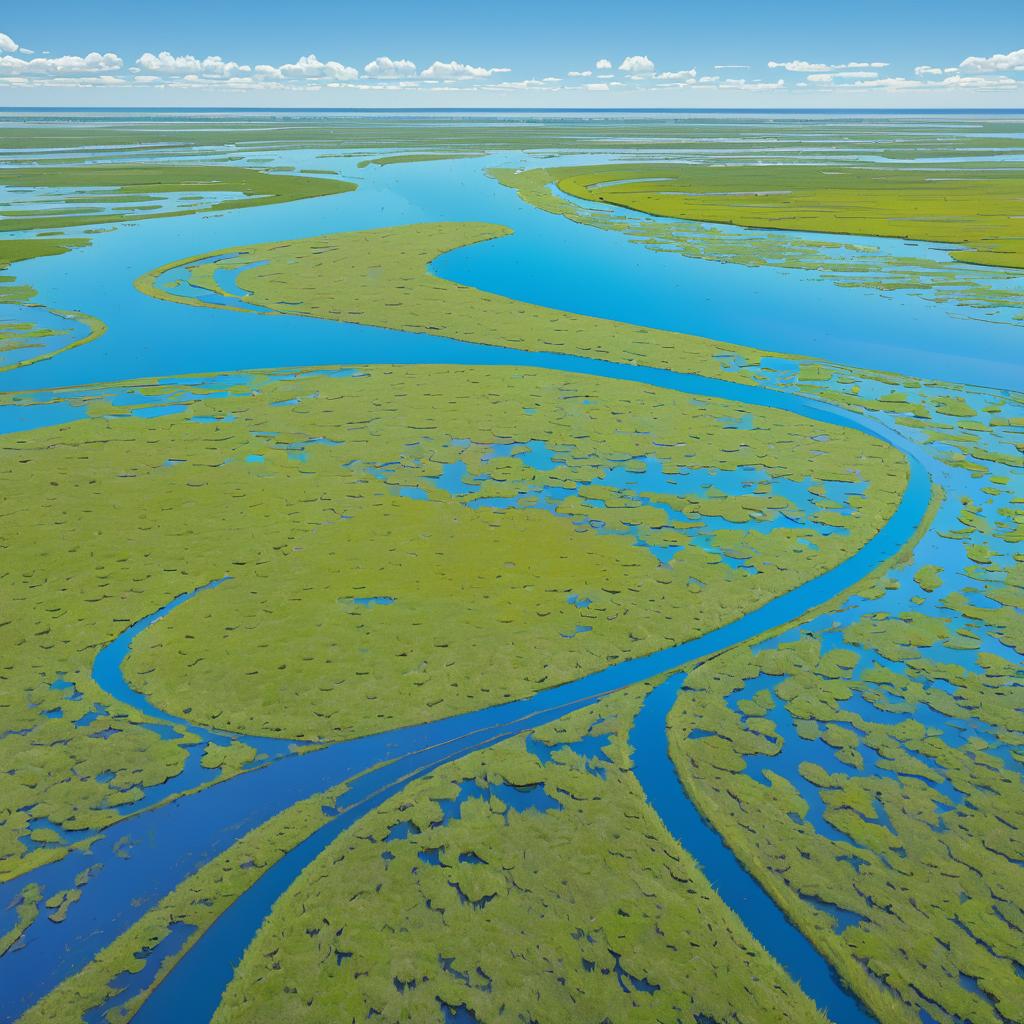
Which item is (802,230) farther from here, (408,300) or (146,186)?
(146,186)

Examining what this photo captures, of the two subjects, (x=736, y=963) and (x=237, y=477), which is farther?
(x=237, y=477)

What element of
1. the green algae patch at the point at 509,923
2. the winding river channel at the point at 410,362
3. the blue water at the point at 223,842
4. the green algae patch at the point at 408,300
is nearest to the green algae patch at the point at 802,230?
the winding river channel at the point at 410,362

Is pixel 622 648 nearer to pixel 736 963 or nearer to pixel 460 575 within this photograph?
pixel 460 575

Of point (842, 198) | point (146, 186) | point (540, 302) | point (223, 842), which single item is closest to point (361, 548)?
point (223, 842)

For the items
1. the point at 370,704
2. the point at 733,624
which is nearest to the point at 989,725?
the point at 733,624

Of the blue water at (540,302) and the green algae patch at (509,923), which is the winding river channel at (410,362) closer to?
the blue water at (540,302)

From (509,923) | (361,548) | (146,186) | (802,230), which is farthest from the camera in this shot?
(146,186)

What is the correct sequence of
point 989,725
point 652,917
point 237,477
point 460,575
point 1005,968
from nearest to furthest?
1. point 1005,968
2. point 652,917
3. point 989,725
4. point 460,575
5. point 237,477
